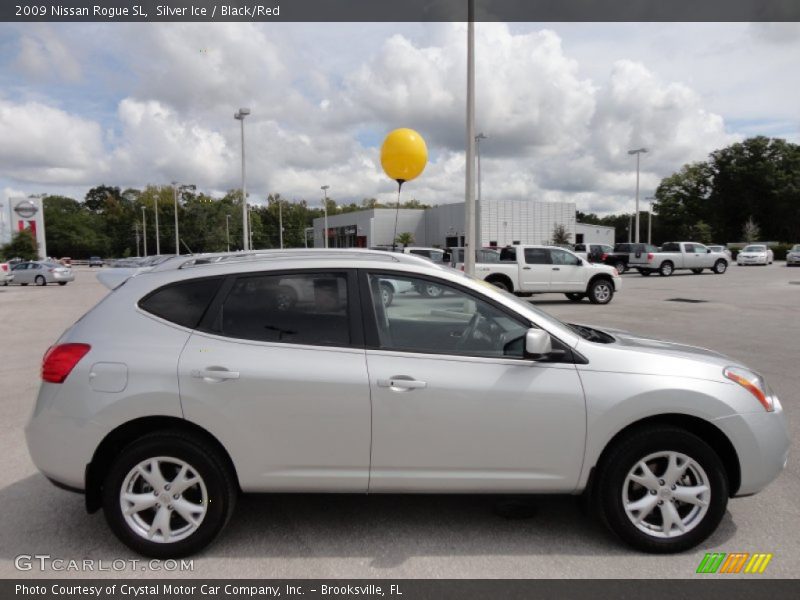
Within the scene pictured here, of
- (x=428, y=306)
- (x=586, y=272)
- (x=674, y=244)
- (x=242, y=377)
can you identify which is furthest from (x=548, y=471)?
(x=674, y=244)

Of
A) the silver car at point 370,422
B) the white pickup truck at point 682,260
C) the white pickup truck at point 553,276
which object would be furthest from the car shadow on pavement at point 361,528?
the white pickup truck at point 682,260

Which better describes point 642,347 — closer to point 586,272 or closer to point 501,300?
point 501,300

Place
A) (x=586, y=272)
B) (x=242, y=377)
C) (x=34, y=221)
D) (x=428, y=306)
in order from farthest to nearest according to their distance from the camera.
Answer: (x=34, y=221) → (x=586, y=272) → (x=428, y=306) → (x=242, y=377)

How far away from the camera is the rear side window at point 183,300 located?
3.41m

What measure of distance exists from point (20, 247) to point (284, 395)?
246 ft

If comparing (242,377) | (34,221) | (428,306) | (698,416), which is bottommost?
(698,416)

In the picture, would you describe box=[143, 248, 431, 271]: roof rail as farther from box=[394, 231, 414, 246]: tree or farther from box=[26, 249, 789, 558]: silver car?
box=[394, 231, 414, 246]: tree

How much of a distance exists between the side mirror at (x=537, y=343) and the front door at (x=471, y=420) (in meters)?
0.12

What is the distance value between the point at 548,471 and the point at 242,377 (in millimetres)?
1755

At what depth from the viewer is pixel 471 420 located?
3221 mm

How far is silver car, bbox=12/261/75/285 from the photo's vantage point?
34875 mm

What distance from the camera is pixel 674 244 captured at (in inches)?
1341

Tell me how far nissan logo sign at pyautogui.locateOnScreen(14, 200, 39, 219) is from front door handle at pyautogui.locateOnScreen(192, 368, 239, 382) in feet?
259

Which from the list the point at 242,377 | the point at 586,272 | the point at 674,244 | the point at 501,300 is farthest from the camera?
the point at 674,244
